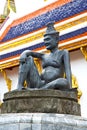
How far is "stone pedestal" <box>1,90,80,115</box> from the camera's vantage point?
8750mm

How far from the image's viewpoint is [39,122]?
822 cm

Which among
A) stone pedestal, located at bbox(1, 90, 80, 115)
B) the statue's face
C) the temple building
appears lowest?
stone pedestal, located at bbox(1, 90, 80, 115)

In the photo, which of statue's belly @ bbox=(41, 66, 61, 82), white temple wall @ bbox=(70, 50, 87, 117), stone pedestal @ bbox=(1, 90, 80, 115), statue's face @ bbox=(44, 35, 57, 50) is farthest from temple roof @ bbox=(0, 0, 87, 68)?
stone pedestal @ bbox=(1, 90, 80, 115)

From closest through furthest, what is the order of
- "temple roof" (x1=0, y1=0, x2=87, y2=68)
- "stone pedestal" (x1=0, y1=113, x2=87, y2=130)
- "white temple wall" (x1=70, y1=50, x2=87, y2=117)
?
"stone pedestal" (x1=0, y1=113, x2=87, y2=130)
"white temple wall" (x1=70, y1=50, x2=87, y2=117)
"temple roof" (x1=0, y1=0, x2=87, y2=68)

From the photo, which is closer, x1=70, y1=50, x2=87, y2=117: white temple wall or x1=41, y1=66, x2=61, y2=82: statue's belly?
x1=41, y1=66, x2=61, y2=82: statue's belly

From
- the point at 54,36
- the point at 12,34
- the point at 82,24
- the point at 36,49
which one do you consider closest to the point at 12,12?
the point at 12,34

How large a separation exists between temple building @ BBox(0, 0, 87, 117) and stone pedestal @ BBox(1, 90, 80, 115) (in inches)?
261

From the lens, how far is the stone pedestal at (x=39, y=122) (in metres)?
8.25

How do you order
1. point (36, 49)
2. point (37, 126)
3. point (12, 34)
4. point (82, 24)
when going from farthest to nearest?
point (12, 34) < point (36, 49) < point (82, 24) < point (37, 126)

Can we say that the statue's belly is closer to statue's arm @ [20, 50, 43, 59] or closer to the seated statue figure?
the seated statue figure

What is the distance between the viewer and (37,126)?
323 inches

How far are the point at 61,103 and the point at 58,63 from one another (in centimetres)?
113

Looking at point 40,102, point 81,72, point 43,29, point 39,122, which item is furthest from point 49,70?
point 43,29

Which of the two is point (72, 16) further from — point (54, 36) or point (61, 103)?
point (61, 103)
